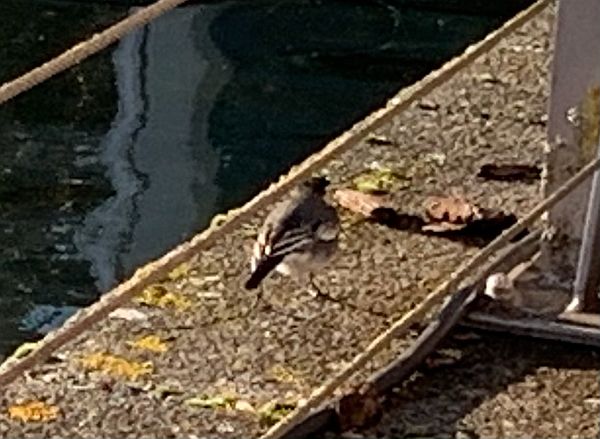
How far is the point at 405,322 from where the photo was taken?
9.82 feet

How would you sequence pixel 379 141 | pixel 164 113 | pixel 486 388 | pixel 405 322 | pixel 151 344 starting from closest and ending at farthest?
pixel 405 322, pixel 486 388, pixel 151 344, pixel 379 141, pixel 164 113

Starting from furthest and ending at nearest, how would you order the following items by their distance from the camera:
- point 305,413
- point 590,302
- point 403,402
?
point 590,302 → point 403,402 → point 305,413

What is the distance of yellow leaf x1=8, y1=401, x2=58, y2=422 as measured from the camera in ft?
10.0

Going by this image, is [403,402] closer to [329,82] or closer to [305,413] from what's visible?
[305,413]

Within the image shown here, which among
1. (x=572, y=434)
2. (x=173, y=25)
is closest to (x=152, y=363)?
(x=572, y=434)

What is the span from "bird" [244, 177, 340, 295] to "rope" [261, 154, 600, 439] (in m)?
0.28

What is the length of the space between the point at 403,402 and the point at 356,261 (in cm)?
58

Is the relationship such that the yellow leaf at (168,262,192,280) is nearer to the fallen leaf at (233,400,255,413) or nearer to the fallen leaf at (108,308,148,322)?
the fallen leaf at (108,308,148,322)

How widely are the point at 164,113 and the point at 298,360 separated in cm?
173

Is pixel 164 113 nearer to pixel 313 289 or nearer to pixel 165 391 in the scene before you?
pixel 313 289

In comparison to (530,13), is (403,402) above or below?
below

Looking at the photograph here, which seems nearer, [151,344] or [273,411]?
[273,411]

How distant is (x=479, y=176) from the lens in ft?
13.4

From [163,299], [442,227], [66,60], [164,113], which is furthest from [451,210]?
[66,60]
